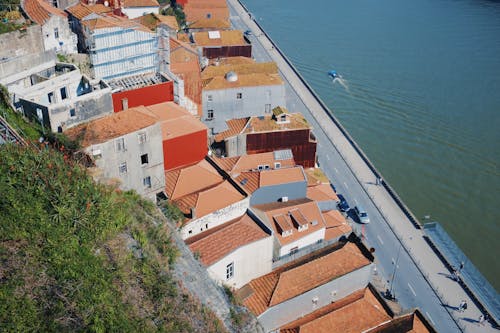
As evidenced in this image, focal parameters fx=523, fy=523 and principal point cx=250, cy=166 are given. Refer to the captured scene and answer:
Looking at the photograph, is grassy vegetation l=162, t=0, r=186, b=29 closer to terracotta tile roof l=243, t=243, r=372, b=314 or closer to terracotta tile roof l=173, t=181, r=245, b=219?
terracotta tile roof l=173, t=181, r=245, b=219

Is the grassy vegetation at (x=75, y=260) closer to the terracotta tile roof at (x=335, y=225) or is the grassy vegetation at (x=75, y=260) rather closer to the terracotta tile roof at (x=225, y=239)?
the terracotta tile roof at (x=225, y=239)

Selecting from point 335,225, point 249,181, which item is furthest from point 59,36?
point 335,225

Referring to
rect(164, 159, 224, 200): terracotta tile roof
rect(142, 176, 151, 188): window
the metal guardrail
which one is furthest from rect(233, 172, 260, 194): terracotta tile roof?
the metal guardrail

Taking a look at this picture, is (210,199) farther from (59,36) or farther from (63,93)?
(59,36)

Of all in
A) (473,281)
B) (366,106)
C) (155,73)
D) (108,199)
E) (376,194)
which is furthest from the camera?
(366,106)

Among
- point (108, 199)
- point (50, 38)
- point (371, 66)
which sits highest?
point (50, 38)

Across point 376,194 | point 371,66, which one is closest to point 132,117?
point 376,194

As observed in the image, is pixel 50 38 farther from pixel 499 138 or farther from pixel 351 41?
pixel 351 41
